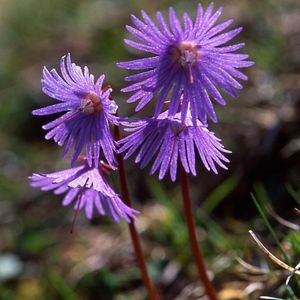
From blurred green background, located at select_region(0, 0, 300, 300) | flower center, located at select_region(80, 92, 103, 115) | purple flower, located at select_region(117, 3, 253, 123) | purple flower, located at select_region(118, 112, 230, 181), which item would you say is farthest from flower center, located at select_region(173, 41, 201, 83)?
blurred green background, located at select_region(0, 0, 300, 300)

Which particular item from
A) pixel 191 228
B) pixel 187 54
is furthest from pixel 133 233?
pixel 187 54

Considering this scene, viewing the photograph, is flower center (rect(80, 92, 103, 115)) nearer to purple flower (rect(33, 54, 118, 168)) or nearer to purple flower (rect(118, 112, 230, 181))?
purple flower (rect(33, 54, 118, 168))

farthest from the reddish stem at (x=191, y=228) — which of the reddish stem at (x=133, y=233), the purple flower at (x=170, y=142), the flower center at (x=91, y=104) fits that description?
the flower center at (x=91, y=104)

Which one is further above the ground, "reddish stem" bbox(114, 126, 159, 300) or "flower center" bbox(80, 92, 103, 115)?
"flower center" bbox(80, 92, 103, 115)

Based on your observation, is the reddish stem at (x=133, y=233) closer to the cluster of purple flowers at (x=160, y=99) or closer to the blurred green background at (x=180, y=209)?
the cluster of purple flowers at (x=160, y=99)

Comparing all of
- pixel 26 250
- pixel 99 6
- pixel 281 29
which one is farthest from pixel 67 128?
pixel 99 6

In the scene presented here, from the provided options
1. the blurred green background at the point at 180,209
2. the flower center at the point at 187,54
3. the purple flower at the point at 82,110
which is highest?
the flower center at the point at 187,54

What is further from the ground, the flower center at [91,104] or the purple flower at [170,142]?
the flower center at [91,104]

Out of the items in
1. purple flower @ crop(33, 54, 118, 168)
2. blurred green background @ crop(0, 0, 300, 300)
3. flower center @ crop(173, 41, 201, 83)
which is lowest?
Answer: blurred green background @ crop(0, 0, 300, 300)
